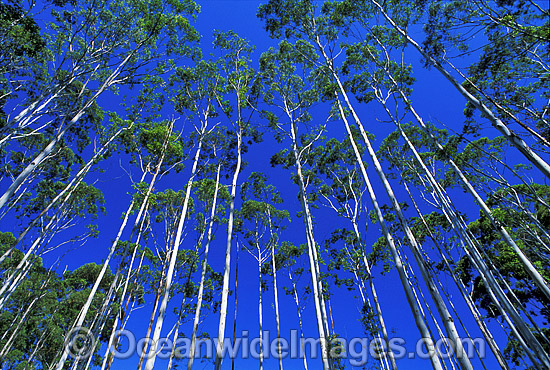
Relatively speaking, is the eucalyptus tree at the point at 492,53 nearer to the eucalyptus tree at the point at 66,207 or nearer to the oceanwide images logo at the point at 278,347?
the oceanwide images logo at the point at 278,347

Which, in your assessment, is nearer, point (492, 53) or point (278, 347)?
point (492, 53)

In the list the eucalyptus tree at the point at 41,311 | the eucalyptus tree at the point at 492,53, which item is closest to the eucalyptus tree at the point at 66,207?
the eucalyptus tree at the point at 41,311

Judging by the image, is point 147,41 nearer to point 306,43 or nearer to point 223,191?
point 306,43

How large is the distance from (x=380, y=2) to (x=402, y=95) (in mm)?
3935

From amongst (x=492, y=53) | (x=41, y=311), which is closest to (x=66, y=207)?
(x=41, y=311)
